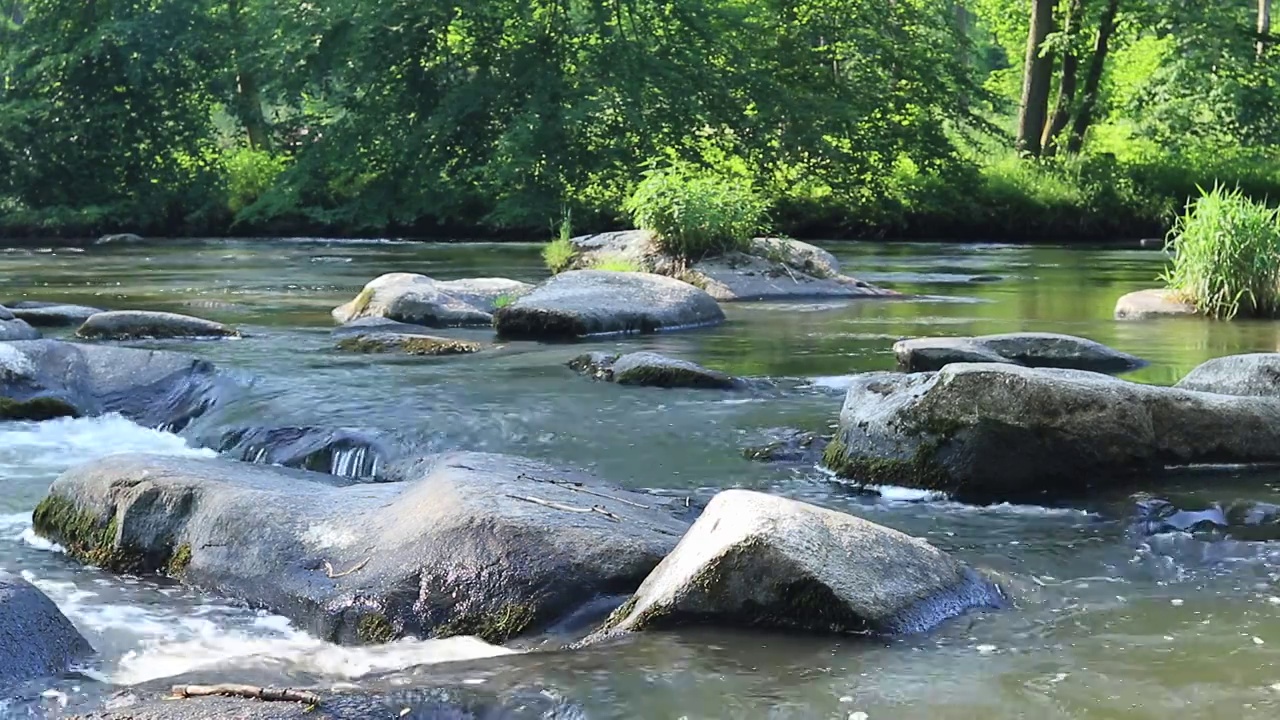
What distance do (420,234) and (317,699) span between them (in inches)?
863

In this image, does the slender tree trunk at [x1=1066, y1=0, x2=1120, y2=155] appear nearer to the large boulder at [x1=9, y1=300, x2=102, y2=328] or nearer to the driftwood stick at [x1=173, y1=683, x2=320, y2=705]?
the large boulder at [x1=9, y1=300, x2=102, y2=328]

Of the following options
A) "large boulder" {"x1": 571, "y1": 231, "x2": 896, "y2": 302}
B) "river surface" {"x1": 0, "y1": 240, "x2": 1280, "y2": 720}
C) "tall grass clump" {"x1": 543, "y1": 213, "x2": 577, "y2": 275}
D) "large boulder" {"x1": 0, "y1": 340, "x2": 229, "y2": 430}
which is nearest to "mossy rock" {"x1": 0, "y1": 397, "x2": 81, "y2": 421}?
"large boulder" {"x1": 0, "y1": 340, "x2": 229, "y2": 430}

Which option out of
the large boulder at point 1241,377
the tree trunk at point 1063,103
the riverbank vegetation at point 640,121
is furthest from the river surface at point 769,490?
the tree trunk at point 1063,103

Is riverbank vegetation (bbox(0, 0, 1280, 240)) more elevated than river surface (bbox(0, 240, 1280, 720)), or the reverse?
riverbank vegetation (bbox(0, 0, 1280, 240))

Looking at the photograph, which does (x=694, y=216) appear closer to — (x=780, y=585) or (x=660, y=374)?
(x=660, y=374)

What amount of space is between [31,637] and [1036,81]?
23.8 metres

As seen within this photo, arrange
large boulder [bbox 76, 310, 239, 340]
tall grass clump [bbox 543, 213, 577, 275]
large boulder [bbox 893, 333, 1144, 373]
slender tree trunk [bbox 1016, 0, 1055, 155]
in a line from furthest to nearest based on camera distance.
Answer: slender tree trunk [bbox 1016, 0, 1055, 155] < tall grass clump [bbox 543, 213, 577, 275] < large boulder [bbox 76, 310, 239, 340] < large boulder [bbox 893, 333, 1144, 373]

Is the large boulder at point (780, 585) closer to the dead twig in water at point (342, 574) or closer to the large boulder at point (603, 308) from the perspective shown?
the dead twig in water at point (342, 574)

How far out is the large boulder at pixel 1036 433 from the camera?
6.14 meters

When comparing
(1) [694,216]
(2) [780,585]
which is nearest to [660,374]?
(2) [780,585]

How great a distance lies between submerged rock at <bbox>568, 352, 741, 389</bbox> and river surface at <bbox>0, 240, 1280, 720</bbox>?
0.19 metres

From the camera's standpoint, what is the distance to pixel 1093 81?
2639cm

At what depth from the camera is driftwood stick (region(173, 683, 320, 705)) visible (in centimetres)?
354

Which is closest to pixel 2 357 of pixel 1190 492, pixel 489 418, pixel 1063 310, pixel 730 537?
pixel 489 418
